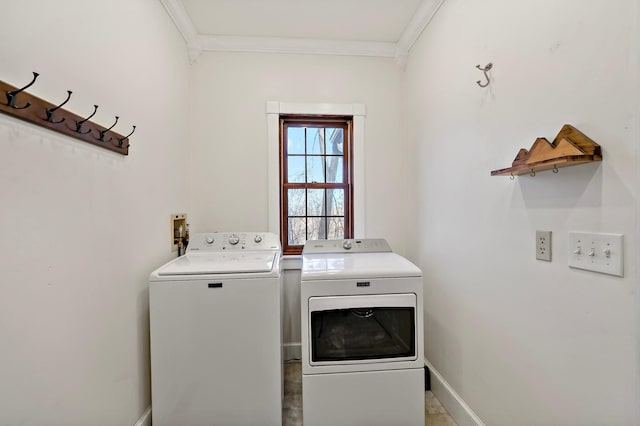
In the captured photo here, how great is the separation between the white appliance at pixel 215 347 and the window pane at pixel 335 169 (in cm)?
131

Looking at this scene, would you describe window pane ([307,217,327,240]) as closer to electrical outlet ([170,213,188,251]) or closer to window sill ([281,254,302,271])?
window sill ([281,254,302,271])

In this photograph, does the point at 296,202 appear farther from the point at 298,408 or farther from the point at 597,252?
the point at 597,252

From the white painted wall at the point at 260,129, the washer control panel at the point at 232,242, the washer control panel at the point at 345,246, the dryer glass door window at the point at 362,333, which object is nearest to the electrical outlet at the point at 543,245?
the dryer glass door window at the point at 362,333

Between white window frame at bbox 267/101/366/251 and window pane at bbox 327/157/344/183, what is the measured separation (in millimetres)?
157

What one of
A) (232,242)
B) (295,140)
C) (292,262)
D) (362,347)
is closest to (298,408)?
(362,347)

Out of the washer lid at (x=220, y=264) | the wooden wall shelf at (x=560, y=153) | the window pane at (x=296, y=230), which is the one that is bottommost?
the washer lid at (x=220, y=264)

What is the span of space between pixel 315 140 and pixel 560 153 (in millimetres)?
1952

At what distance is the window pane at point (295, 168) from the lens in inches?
102

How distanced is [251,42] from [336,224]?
1755 mm

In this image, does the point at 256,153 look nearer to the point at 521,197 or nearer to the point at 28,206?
→ the point at 28,206

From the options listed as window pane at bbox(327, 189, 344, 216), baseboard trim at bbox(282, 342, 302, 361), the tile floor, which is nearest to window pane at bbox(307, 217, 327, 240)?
window pane at bbox(327, 189, 344, 216)

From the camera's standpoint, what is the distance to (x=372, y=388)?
60.1 inches

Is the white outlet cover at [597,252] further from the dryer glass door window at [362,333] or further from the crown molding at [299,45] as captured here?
the crown molding at [299,45]

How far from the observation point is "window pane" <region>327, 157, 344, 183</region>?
2.65m
